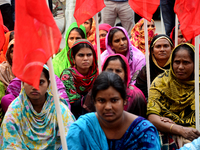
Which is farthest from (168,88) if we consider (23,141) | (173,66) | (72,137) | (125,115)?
(23,141)

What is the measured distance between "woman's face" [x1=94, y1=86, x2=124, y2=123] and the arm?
0.89m

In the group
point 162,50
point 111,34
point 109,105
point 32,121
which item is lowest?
point 32,121

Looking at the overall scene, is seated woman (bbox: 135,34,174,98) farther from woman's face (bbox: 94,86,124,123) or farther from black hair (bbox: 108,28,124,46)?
woman's face (bbox: 94,86,124,123)

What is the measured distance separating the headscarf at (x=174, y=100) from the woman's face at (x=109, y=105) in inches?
39.5

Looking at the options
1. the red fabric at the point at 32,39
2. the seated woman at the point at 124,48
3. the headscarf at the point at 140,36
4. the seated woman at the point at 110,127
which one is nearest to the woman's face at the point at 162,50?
the seated woman at the point at 124,48

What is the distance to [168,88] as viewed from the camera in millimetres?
3566

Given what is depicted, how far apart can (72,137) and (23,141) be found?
30.3 inches

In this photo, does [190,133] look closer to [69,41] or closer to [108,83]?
[108,83]

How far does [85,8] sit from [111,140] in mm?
1887

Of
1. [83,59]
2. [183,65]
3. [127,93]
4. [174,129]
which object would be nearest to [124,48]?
[83,59]

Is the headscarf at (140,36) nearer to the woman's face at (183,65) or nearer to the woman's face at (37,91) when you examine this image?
the woman's face at (183,65)

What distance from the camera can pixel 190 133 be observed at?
3.17m

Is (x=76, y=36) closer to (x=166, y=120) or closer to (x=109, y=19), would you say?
(x=109, y=19)

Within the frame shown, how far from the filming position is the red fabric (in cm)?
250
